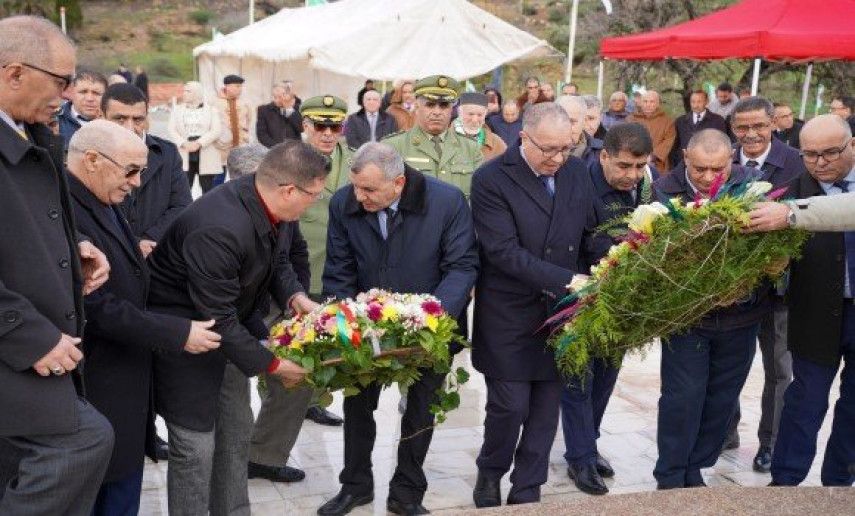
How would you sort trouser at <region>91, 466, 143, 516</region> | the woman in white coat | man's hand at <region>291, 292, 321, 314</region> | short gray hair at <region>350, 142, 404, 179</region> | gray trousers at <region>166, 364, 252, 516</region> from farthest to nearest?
the woman in white coat → man's hand at <region>291, 292, 321, 314</region> → short gray hair at <region>350, 142, 404, 179</region> → gray trousers at <region>166, 364, 252, 516</region> → trouser at <region>91, 466, 143, 516</region>

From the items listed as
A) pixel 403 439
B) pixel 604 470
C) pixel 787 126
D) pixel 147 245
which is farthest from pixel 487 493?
pixel 787 126

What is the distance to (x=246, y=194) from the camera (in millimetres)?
3559

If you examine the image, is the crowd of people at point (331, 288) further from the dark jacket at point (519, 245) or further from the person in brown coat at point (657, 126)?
the person in brown coat at point (657, 126)

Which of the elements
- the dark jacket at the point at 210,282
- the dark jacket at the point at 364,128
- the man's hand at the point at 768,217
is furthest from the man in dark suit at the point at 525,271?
the dark jacket at the point at 364,128

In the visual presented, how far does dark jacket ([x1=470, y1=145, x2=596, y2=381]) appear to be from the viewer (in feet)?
14.1

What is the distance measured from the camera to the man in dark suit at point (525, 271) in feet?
13.8

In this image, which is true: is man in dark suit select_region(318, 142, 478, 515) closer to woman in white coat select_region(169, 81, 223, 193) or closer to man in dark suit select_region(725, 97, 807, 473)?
man in dark suit select_region(725, 97, 807, 473)

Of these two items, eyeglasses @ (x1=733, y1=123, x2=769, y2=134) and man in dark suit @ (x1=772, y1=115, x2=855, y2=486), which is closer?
man in dark suit @ (x1=772, y1=115, x2=855, y2=486)

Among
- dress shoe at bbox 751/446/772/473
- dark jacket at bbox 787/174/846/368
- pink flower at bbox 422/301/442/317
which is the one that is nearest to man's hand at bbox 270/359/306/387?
pink flower at bbox 422/301/442/317

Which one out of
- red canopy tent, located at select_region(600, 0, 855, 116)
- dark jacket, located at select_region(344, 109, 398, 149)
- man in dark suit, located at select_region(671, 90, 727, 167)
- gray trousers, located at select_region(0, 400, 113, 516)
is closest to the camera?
gray trousers, located at select_region(0, 400, 113, 516)

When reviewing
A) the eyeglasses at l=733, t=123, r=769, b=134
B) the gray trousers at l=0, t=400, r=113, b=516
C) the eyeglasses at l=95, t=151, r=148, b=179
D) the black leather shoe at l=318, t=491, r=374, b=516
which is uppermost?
the eyeglasses at l=733, t=123, r=769, b=134

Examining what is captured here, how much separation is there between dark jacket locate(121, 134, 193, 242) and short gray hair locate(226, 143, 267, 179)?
37 cm

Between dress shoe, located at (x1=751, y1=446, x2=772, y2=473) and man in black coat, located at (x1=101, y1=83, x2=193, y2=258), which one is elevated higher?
man in black coat, located at (x1=101, y1=83, x2=193, y2=258)

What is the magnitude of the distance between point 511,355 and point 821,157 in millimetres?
1806
